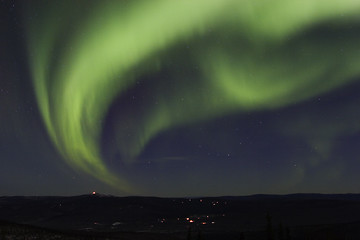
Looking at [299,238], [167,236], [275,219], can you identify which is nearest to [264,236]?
[299,238]

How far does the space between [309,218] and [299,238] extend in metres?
81.5

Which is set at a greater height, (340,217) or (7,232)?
(340,217)

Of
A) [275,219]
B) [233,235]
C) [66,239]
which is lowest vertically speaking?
[66,239]

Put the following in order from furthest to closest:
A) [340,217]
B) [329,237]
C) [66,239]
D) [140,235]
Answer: [340,217]
[140,235]
[329,237]
[66,239]

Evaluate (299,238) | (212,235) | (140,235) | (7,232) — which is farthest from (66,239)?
(299,238)

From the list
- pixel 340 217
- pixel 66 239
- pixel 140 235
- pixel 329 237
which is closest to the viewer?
pixel 66 239

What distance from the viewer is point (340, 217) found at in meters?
188

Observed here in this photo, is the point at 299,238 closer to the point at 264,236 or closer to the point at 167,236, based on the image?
the point at 264,236

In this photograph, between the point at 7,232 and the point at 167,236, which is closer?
the point at 7,232

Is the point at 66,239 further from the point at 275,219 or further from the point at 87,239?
the point at 275,219

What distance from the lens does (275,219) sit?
197625 millimetres

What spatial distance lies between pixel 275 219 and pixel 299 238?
3209 inches

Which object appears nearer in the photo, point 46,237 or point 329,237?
point 46,237

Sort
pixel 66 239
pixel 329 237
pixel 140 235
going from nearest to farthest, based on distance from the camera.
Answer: pixel 66 239, pixel 329 237, pixel 140 235
